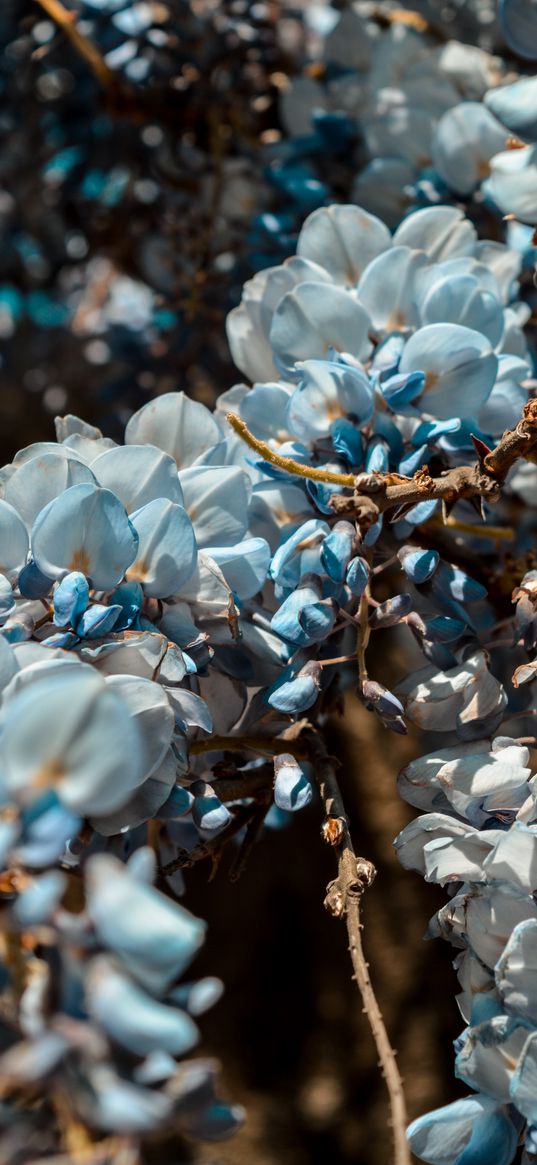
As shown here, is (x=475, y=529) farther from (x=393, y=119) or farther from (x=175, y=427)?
(x=393, y=119)

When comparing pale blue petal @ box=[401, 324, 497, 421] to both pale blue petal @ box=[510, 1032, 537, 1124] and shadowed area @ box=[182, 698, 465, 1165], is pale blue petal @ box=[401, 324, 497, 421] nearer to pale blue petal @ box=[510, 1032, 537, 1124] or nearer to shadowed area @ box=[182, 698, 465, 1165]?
pale blue petal @ box=[510, 1032, 537, 1124]

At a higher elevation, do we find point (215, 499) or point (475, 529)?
point (215, 499)

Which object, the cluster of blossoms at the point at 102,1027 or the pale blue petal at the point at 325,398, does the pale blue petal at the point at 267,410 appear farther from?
the cluster of blossoms at the point at 102,1027

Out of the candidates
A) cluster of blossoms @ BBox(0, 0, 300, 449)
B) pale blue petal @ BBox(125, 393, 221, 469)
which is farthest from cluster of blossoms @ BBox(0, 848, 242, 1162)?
cluster of blossoms @ BBox(0, 0, 300, 449)

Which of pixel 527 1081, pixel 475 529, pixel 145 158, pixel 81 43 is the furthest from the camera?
pixel 145 158

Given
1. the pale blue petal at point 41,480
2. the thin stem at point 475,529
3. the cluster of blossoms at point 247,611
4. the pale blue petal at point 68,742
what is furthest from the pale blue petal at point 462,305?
the pale blue petal at point 68,742

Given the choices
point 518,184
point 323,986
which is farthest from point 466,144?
point 323,986

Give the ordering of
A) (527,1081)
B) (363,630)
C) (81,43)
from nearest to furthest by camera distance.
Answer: (527,1081), (363,630), (81,43)
